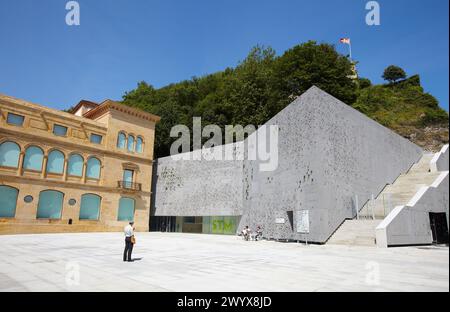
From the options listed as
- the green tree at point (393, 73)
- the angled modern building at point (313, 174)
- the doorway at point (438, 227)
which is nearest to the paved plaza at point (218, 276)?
the angled modern building at point (313, 174)

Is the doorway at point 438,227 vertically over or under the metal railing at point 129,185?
under

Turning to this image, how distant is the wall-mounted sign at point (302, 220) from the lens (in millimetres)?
19750

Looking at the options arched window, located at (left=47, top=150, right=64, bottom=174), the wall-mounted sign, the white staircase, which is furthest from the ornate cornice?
the white staircase

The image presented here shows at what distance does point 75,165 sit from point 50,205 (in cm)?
475

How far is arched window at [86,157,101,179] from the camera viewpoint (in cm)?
3288

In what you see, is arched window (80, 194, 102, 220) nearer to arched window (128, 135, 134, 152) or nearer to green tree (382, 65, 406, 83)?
arched window (128, 135, 134, 152)

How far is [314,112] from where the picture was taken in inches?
824

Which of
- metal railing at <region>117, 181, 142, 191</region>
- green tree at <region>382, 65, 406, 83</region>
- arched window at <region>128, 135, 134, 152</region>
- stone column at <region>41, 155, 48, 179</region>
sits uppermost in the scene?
green tree at <region>382, 65, 406, 83</region>

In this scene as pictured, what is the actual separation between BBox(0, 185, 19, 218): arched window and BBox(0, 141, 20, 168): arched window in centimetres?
213

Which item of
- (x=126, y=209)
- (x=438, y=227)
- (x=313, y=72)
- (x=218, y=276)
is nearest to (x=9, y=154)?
(x=126, y=209)

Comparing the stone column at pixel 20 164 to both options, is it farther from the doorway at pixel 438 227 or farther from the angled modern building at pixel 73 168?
the doorway at pixel 438 227

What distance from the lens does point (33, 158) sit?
95.2ft

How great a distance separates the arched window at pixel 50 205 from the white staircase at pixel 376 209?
85.4 feet

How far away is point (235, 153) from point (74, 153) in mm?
17327
